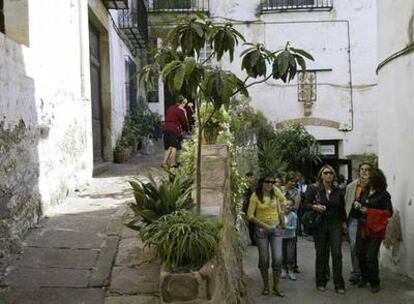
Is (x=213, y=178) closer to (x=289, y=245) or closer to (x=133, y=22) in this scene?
(x=289, y=245)

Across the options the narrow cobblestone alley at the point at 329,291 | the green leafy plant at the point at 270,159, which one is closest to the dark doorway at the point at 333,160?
the green leafy plant at the point at 270,159

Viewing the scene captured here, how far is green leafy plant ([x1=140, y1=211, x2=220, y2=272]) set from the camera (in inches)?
159

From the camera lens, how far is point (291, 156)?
57.1 feet

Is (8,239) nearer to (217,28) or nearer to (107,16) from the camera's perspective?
(217,28)

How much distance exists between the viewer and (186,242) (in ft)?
13.4

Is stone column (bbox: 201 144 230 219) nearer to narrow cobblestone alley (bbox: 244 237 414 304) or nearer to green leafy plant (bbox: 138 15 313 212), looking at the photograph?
green leafy plant (bbox: 138 15 313 212)

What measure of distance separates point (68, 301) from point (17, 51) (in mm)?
2767

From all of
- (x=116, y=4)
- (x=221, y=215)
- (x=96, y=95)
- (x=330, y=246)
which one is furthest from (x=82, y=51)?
(x=221, y=215)

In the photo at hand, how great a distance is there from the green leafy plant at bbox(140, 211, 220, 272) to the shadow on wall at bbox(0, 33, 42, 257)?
68.3 inches

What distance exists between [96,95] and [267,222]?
5233 mm

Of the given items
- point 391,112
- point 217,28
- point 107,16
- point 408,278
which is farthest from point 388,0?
point 217,28

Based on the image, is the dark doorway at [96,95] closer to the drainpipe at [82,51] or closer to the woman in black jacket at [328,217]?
the drainpipe at [82,51]

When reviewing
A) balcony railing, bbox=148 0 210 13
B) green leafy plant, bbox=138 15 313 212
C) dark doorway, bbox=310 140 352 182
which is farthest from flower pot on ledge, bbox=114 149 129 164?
dark doorway, bbox=310 140 352 182

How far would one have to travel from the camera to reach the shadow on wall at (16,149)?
5.28m
